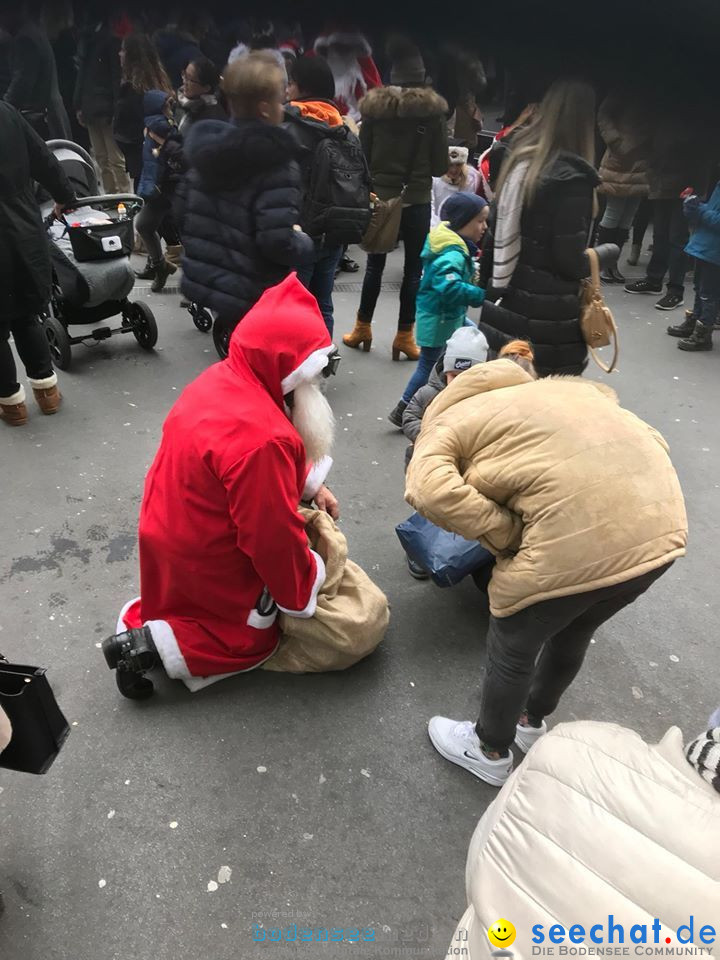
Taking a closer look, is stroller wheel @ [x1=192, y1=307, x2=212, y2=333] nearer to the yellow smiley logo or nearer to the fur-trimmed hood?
the fur-trimmed hood

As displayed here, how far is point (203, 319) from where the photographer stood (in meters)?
4.41

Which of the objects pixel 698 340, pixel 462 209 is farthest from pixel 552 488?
pixel 698 340

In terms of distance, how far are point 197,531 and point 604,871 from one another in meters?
1.36

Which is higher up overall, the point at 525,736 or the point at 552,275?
the point at 552,275

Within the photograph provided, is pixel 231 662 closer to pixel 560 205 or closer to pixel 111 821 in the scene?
pixel 111 821

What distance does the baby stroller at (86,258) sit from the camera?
359 centimetres

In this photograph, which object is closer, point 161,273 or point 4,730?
point 4,730

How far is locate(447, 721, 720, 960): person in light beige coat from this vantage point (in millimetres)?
732

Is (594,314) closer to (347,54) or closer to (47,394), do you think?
(347,54)

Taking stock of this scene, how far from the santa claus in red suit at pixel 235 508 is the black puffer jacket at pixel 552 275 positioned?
973 millimetres

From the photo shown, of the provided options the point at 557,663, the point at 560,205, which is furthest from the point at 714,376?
the point at 557,663

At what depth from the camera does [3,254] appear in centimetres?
283

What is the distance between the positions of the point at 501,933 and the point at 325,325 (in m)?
1.88

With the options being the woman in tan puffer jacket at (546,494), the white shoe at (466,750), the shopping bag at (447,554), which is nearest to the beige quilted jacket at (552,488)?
the woman in tan puffer jacket at (546,494)
